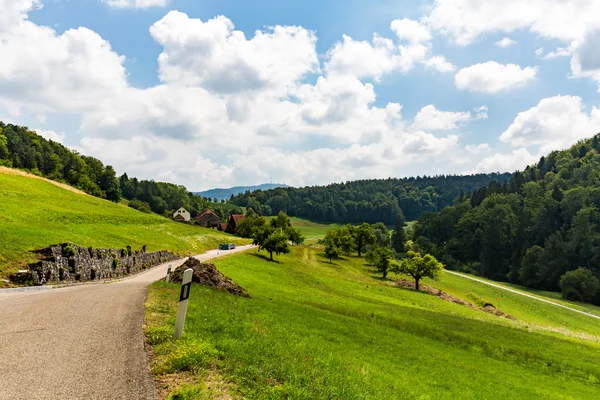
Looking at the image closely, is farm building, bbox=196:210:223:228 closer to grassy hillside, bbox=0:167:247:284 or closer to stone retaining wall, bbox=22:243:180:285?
grassy hillside, bbox=0:167:247:284

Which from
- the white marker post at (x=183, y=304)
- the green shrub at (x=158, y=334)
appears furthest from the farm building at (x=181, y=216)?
the white marker post at (x=183, y=304)

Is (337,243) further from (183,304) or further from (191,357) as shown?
(191,357)

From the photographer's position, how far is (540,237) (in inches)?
6216

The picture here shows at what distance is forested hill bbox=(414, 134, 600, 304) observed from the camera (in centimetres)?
12744

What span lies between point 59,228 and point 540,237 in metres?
178

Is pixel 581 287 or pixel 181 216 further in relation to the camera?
pixel 181 216

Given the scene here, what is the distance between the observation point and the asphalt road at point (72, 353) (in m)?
7.22

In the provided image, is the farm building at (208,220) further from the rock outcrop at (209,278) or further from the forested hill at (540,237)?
the rock outcrop at (209,278)

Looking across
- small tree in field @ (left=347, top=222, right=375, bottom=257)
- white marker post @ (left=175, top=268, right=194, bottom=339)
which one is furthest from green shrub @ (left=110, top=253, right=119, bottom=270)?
small tree in field @ (left=347, top=222, right=375, bottom=257)

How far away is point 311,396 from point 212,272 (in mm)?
23848

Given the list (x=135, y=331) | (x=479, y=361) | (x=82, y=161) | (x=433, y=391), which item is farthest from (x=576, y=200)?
(x=82, y=161)

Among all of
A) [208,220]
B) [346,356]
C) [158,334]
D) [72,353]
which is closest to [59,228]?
[158,334]

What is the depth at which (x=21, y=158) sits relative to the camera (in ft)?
499

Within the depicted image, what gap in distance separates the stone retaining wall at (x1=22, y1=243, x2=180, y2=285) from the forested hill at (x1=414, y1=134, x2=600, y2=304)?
118902 mm
